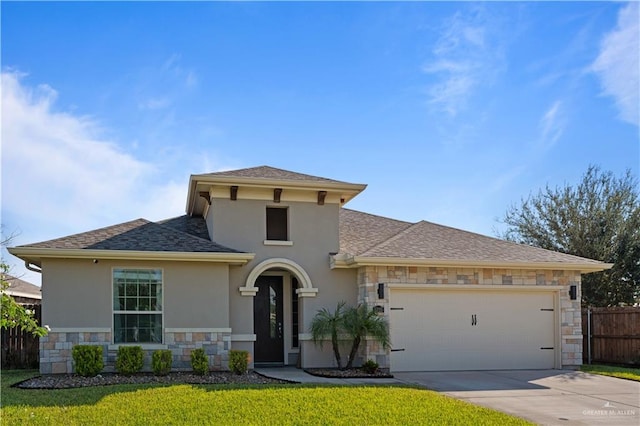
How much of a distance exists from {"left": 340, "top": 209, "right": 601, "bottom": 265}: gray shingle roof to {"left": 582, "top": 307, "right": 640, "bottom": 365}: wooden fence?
2.22 metres

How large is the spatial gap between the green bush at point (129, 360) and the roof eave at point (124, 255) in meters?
1.97

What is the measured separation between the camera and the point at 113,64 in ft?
44.7

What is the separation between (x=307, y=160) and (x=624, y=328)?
31.7 feet

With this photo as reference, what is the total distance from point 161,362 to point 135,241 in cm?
283

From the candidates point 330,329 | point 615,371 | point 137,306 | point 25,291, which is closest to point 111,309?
point 137,306

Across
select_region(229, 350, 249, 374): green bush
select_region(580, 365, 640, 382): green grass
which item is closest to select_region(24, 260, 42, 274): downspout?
select_region(229, 350, 249, 374): green bush

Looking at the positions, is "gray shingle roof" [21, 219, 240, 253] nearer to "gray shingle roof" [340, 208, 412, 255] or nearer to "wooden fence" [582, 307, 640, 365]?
"gray shingle roof" [340, 208, 412, 255]

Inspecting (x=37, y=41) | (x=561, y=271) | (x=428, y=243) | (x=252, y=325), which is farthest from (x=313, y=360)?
(x=37, y=41)

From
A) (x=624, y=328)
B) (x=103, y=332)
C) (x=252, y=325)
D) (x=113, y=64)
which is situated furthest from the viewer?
(x=624, y=328)

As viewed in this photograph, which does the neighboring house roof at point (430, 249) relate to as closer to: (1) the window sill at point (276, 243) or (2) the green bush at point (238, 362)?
(1) the window sill at point (276, 243)

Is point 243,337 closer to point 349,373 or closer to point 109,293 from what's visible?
point 349,373

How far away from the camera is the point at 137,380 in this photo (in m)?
13.4

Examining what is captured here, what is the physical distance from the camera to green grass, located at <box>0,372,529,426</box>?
31.1ft

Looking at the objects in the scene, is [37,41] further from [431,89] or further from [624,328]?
[624,328]
